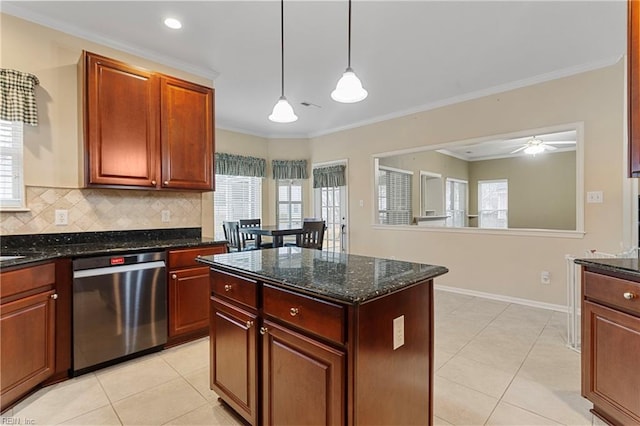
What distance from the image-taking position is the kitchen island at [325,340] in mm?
1163

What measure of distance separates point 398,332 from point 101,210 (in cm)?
275

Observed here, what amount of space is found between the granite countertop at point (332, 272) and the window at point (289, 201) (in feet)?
14.3

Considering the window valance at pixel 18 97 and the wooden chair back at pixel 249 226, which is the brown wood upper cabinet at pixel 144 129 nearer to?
the window valance at pixel 18 97

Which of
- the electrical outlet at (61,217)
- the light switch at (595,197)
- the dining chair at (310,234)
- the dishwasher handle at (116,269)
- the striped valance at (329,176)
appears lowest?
the dishwasher handle at (116,269)

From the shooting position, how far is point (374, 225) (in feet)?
17.6

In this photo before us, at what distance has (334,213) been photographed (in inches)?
242

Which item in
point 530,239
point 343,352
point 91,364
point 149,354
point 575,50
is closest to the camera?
point 343,352

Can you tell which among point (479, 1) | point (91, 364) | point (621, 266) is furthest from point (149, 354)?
point (479, 1)

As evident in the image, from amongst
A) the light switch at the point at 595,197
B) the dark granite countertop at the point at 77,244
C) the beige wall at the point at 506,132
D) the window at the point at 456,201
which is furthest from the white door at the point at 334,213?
the light switch at the point at 595,197

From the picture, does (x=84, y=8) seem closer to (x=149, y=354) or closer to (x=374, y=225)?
(x=149, y=354)

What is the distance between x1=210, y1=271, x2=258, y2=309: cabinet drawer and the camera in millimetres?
1553

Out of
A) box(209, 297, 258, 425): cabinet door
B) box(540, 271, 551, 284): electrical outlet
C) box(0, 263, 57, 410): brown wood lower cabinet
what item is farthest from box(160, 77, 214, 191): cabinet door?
box(540, 271, 551, 284): electrical outlet

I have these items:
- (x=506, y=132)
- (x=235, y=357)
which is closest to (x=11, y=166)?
(x=235, y=357)

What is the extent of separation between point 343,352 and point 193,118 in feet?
9.02
